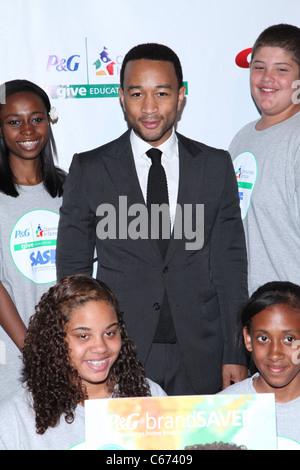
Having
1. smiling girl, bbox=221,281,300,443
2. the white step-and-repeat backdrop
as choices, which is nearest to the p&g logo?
the white step-and-repeat backdrop

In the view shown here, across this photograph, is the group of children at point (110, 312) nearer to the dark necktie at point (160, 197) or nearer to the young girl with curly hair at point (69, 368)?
the young girl with curly hair at point (69, 368)

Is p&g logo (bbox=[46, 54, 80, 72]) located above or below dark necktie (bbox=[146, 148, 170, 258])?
above

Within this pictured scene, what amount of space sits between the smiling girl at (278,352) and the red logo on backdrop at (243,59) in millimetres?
1410

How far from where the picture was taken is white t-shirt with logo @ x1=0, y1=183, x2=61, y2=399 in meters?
2.48

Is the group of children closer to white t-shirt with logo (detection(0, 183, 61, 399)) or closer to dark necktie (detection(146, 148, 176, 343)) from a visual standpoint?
white t-shirt with logo (detection(0, 183, 61, 399))

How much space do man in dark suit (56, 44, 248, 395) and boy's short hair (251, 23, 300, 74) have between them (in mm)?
466

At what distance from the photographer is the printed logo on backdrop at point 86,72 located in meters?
2.94

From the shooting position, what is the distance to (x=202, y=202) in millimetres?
2266

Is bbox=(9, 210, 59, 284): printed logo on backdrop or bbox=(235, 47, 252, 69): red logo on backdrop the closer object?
bbox=(9, 210, 59, 284): printed logo on backdrop

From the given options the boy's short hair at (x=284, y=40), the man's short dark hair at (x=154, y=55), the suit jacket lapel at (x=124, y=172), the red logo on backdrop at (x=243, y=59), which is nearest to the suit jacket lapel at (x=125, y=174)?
the suit jacket lapel at (x=124, y=172)

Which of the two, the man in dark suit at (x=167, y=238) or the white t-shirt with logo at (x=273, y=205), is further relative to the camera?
the white t-shirt with logo at (x=273, y=205)

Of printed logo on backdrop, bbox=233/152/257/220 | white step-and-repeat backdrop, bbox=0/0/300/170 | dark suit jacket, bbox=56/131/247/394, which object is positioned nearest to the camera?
dark suit jacket, bbox=56/131/247/394

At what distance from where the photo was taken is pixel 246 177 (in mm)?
2547
